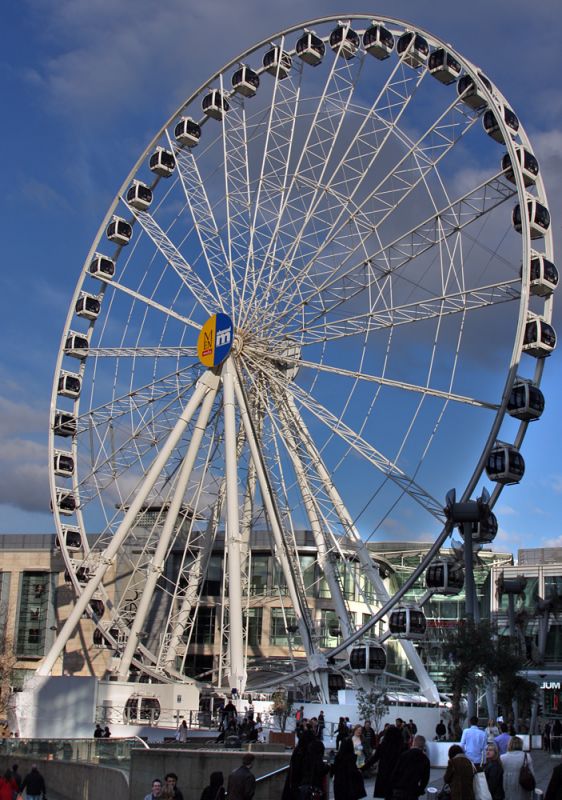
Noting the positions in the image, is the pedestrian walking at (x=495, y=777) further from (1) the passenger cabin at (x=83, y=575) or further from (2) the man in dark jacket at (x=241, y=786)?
(1) the passenger cabin at (x=83, y=575)

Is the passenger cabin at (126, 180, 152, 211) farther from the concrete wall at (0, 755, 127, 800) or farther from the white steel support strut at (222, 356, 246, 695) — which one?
the concrete wall at (0, 755, 127, 800)

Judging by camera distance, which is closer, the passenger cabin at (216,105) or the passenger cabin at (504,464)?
the passenger cabin at (504,464)

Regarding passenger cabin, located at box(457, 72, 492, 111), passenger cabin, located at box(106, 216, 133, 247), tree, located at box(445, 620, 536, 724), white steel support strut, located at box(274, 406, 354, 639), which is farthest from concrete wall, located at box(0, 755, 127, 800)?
passenger cabin, located at box(106, 216, 133, 247)

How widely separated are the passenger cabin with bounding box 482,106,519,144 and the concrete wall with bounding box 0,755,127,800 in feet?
88.4

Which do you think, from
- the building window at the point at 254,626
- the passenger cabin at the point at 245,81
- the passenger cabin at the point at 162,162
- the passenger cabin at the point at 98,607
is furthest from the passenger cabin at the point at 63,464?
the building window at the point at 254,626

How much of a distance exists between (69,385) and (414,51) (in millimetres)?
22618

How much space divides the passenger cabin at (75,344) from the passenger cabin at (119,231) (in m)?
4.93

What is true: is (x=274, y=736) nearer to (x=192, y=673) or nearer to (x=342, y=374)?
(x=342, y=374)

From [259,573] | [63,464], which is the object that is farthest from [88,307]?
[259,573]

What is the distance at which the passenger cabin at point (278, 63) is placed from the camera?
50.6 m

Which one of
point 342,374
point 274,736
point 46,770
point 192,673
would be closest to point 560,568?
point 192,673

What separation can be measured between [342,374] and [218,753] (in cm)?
2436

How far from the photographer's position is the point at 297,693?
154 feet

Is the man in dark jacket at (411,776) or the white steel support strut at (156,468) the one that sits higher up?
the white steel support strut at (156,468)
